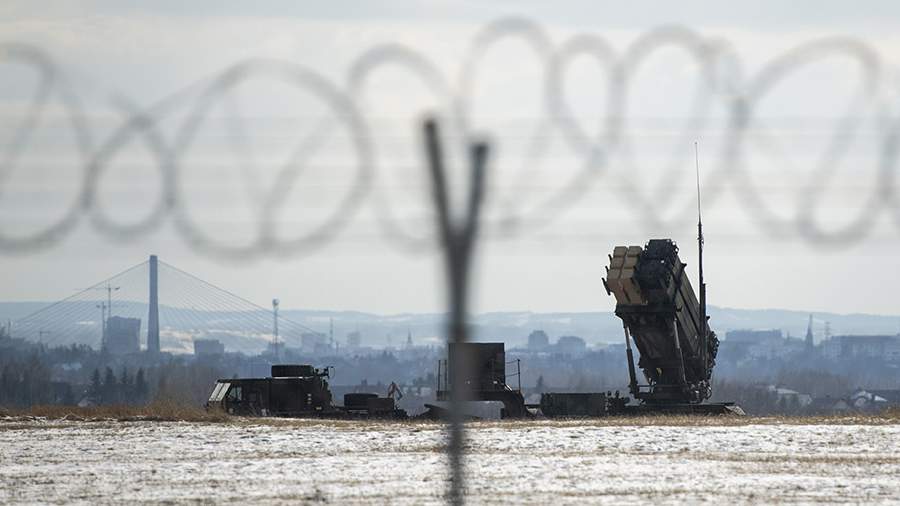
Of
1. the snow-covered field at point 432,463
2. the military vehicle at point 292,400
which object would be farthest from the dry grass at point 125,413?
the military vehicle at point 292,400

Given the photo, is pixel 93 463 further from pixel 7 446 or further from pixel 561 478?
pixel 561 478

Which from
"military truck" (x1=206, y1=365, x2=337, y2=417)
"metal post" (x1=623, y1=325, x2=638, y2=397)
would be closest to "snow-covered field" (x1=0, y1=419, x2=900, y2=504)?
"metal post" (x1=623, y1=325, x2=638, y2=397)

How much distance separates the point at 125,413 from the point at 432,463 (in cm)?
1567

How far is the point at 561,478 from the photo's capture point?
32312 millimetres

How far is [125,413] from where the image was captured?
157ft

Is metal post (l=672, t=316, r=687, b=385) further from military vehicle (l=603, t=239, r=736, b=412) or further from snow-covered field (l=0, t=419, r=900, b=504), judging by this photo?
snow-covered field (l=0, t=419, r=900, b=504)

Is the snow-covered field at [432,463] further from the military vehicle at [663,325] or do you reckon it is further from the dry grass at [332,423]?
the military vehicle at [663,325]

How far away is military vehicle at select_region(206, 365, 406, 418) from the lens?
5716cm

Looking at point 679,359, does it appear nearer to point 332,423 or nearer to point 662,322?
point 662,322

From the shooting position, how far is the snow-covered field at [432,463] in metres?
29.6

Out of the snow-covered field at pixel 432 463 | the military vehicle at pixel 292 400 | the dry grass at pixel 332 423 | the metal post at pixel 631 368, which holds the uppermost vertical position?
the metal post at pixel 631 368

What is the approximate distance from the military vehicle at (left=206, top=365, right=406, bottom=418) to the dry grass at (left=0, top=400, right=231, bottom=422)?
6.53 metres

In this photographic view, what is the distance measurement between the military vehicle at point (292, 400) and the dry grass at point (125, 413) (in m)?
6.53

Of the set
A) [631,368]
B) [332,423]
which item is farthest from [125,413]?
[631,368]
